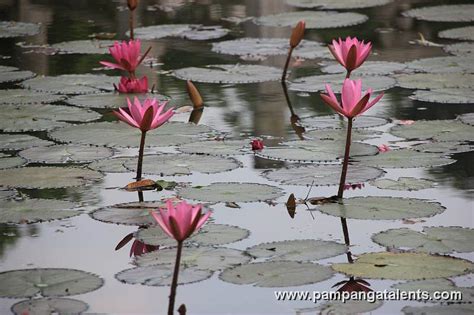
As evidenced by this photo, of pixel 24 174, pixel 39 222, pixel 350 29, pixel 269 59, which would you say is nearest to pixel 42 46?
pixel 269 59

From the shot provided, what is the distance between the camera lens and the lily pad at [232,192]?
163 inches

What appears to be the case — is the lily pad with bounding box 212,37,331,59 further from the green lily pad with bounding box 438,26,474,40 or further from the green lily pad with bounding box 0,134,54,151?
the green lily pad with bounding box 0,134,54,151

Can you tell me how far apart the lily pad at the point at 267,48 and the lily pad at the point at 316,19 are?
41cm

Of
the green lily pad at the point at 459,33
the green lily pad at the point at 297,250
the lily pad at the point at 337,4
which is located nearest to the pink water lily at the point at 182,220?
the green lily pad at the point at 297,250

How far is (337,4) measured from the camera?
8219 mm

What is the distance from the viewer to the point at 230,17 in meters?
8.03

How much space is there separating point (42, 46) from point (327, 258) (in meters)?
4.02

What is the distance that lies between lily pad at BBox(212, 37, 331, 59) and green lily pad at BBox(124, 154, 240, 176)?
217 centimetres

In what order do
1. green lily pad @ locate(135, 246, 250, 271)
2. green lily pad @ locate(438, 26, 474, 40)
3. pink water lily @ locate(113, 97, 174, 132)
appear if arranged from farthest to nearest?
green lily pad @ locate(438, 26, 474, 40)
pink water lily @ locate(113, 97, 174, 132)
green lily pad @ locate(135, 246, 250, 271)

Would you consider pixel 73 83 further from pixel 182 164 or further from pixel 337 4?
pixel 337 4

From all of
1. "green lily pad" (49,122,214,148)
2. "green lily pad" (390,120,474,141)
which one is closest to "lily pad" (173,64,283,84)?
Result: "green lily pad" (49,122,214,148)

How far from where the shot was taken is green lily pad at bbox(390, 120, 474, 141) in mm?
4943

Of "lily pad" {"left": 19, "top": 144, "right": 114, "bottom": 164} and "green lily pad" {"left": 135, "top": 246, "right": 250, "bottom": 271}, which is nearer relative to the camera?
"green lily pad" {"left": 135, "top": 246, "right": 250, "bottom": 271}

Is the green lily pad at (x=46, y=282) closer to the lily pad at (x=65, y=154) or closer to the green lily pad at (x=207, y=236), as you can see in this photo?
the green lily pad at (x=207, y=236)
